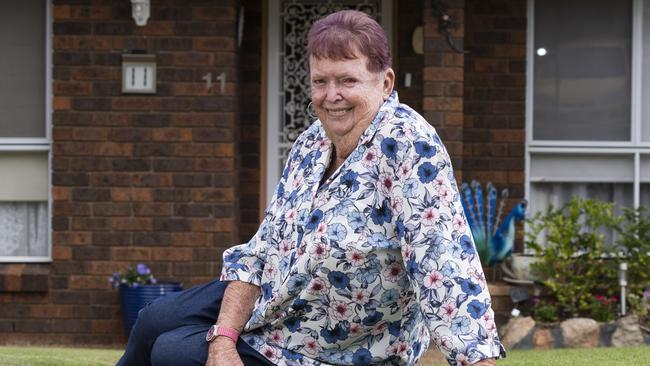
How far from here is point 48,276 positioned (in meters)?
9.39

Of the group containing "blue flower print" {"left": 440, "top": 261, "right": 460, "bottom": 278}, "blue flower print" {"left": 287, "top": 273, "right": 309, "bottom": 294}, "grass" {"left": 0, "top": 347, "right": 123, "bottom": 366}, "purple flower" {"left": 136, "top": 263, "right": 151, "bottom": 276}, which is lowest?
"grass" {"left": 0, "top": 347, "right": 123, "bottom": 366}

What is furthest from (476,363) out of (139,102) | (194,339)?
(139,102)

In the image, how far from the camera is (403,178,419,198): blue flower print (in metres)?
3.72

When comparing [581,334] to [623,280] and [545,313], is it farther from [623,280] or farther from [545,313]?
[623,280]

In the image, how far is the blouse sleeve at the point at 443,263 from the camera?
11.9 feet

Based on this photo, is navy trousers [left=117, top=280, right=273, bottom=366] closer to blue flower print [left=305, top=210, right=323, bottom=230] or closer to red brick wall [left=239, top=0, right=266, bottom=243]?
blue flower print [left=305, top=210, right=323, bottom=230]

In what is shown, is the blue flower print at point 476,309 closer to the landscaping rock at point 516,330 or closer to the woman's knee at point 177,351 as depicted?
the woman's knee at point 177,351

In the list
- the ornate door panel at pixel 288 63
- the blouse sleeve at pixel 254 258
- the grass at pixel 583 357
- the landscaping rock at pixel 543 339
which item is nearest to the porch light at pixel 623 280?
the landscaping rock at pixel 543 339

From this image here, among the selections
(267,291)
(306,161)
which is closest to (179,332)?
(267,291)

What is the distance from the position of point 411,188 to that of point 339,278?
0.34m

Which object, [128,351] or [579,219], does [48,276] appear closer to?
[579,219]

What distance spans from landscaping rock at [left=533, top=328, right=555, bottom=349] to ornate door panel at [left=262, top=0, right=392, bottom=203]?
2.28 meters

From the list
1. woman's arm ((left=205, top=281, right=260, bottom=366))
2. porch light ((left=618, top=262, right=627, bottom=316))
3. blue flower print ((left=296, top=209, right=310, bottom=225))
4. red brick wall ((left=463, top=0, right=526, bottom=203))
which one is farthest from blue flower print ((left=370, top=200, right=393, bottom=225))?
red brick wall ((left=463, top=0, right=526, bottom=203))

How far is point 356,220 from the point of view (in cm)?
382
